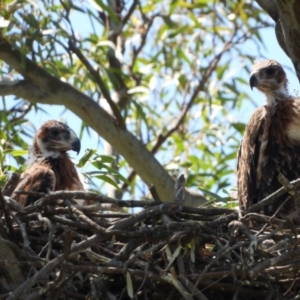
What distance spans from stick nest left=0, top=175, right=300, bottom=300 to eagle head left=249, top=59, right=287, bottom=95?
1715mm

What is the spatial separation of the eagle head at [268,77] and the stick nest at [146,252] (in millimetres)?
1715

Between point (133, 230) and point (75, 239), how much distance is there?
0.36 metres

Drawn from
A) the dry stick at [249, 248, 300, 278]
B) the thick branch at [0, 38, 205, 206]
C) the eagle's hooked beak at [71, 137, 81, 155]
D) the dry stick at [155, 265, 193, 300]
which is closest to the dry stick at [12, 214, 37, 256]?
the dry stick at [155, 265, 193, 300]

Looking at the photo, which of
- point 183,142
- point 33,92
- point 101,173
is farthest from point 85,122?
point 183,142

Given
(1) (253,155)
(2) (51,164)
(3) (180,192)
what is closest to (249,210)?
(3) (180,192)

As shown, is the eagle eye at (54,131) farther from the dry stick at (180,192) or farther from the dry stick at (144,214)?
the dry stick at (144,214)

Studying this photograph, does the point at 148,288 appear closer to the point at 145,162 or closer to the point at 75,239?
the point at 75,239

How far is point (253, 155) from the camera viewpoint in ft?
26.2

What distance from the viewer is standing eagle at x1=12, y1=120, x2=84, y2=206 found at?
812 centimetres

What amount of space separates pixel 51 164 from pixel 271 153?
1.76 meters

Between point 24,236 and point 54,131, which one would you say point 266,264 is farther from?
point 54,131

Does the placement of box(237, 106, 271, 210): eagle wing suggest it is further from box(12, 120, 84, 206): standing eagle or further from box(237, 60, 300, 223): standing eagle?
box(12, 120, 84, 206): standing eagle

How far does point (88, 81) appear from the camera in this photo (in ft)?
37.8

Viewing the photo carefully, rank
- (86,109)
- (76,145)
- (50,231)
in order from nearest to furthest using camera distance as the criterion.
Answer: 1. (50,231)
2. (76,145)
3. (86,109)
